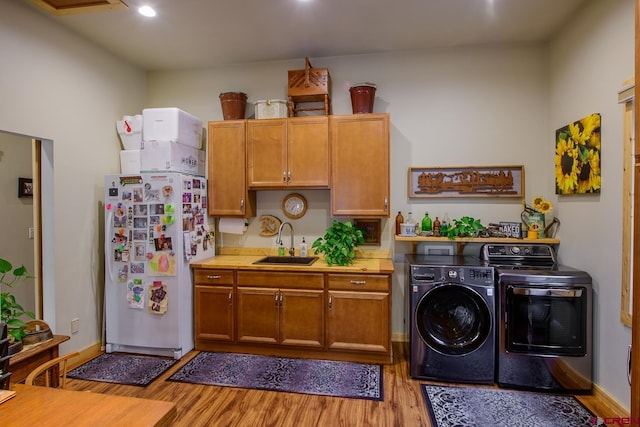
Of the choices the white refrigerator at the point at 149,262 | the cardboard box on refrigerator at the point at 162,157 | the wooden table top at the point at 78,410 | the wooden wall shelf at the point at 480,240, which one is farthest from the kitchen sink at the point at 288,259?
the wooden table top at the point at 78,410

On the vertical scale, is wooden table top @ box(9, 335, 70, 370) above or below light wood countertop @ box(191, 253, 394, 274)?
below

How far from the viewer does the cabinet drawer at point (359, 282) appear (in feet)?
9.64

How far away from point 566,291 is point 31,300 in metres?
4.59

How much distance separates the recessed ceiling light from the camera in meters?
2.66

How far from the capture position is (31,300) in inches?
128

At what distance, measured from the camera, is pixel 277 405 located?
7.90 feet

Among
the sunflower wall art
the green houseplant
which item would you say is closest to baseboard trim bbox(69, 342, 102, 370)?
the green houseplant

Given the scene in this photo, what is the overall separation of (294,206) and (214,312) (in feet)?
4.29

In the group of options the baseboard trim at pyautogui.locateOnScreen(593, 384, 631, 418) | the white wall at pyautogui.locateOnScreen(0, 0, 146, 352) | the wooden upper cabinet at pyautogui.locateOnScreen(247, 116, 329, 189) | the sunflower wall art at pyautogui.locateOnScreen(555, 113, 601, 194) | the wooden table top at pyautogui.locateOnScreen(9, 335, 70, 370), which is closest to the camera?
the wooden table top at pyautogui.locateOnScreen(9, 335, 70, 370)

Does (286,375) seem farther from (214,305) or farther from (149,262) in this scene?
(149,262)

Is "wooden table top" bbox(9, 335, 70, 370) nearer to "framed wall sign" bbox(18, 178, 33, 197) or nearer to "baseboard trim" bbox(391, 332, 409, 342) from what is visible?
"framed wall sign" bbox(18, 178, 33, 197)

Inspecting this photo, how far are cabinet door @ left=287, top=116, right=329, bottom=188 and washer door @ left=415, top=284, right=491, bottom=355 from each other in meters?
1.39

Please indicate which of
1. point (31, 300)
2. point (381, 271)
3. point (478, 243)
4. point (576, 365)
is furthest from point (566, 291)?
point (31, 300)

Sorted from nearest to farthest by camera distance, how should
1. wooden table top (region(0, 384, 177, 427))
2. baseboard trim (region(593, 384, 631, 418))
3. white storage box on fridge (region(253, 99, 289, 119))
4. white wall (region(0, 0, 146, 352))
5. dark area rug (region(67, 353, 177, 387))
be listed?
wooden table top (region(0, 384, 177, 427)) < baseboard trim (region(593, 384, 631, 418)) < white wall (region(0, 0, 146, 352)) < dark area rug (region(67, 353, 177, 387)) < white storage box on fridge (region(253, 99, 289, 119))
